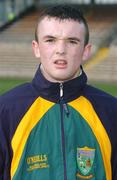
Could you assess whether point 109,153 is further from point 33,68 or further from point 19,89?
point 33,68

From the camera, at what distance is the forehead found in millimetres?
2700

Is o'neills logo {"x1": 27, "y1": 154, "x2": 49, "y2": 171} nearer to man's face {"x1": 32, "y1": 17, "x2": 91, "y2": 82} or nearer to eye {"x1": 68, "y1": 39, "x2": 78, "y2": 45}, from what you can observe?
man's face {"x1": 32, "y1": 17, "x2": 91, "y2": 82}

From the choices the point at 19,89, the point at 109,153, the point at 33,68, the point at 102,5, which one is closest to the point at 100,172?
the point at 109,153

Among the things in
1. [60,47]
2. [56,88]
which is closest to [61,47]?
[60,47]

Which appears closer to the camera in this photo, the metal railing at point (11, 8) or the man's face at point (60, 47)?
the man's face at point (60, 47)

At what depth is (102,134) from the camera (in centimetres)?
280

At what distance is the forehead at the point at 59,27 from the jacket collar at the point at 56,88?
20cm

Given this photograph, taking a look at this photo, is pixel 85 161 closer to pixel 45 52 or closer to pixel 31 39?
pixel 45 52

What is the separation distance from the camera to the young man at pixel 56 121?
272 cm

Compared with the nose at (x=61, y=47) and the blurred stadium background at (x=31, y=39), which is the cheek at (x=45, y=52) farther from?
the blurred stadium background at (x=31, y=39)

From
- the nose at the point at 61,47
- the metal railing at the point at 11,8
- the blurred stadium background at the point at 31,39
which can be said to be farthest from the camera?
the metal railing at the point at 11,8

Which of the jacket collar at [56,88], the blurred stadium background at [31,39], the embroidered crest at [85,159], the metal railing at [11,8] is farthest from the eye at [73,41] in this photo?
the metal railing at [11,8]

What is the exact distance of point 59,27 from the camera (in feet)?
8.88

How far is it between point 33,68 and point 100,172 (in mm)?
21369
